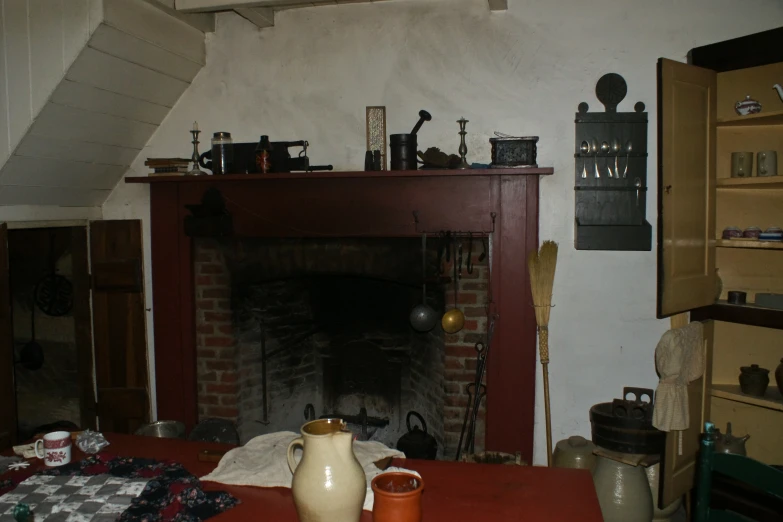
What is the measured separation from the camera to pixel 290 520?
5.18 ft

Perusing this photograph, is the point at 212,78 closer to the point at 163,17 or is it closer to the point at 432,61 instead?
the point at 163,17

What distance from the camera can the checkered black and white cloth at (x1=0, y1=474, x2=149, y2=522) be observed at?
1.62 m

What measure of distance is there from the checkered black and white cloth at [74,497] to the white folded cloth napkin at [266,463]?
0.75 feet

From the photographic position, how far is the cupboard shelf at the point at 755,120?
2640 millimetres

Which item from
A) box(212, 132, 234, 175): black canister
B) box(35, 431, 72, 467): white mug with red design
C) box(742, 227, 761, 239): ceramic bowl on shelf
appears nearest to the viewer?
box(35, 431, 72, 467): white mug with red design

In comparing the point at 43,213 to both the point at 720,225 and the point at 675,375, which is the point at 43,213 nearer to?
the point at 675,375

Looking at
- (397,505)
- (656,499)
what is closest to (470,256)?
(656,499)

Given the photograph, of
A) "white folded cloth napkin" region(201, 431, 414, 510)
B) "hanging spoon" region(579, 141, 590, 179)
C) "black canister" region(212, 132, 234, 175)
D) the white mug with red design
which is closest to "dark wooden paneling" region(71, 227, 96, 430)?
"black canister" region(212, 132, 234, 175)

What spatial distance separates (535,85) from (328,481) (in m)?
2.18

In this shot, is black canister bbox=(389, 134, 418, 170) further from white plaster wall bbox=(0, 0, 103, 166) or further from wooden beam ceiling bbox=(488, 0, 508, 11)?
white plaster wall bbox=(0, 0, 103, 166)

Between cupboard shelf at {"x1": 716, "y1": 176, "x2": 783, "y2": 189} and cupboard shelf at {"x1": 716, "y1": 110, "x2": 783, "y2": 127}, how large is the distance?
264 millimetres

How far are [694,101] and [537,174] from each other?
73 cm

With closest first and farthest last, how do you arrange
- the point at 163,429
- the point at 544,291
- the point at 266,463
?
the point at 266,463, the point at 544,291, the point at 163,429

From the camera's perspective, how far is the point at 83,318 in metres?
3.48
